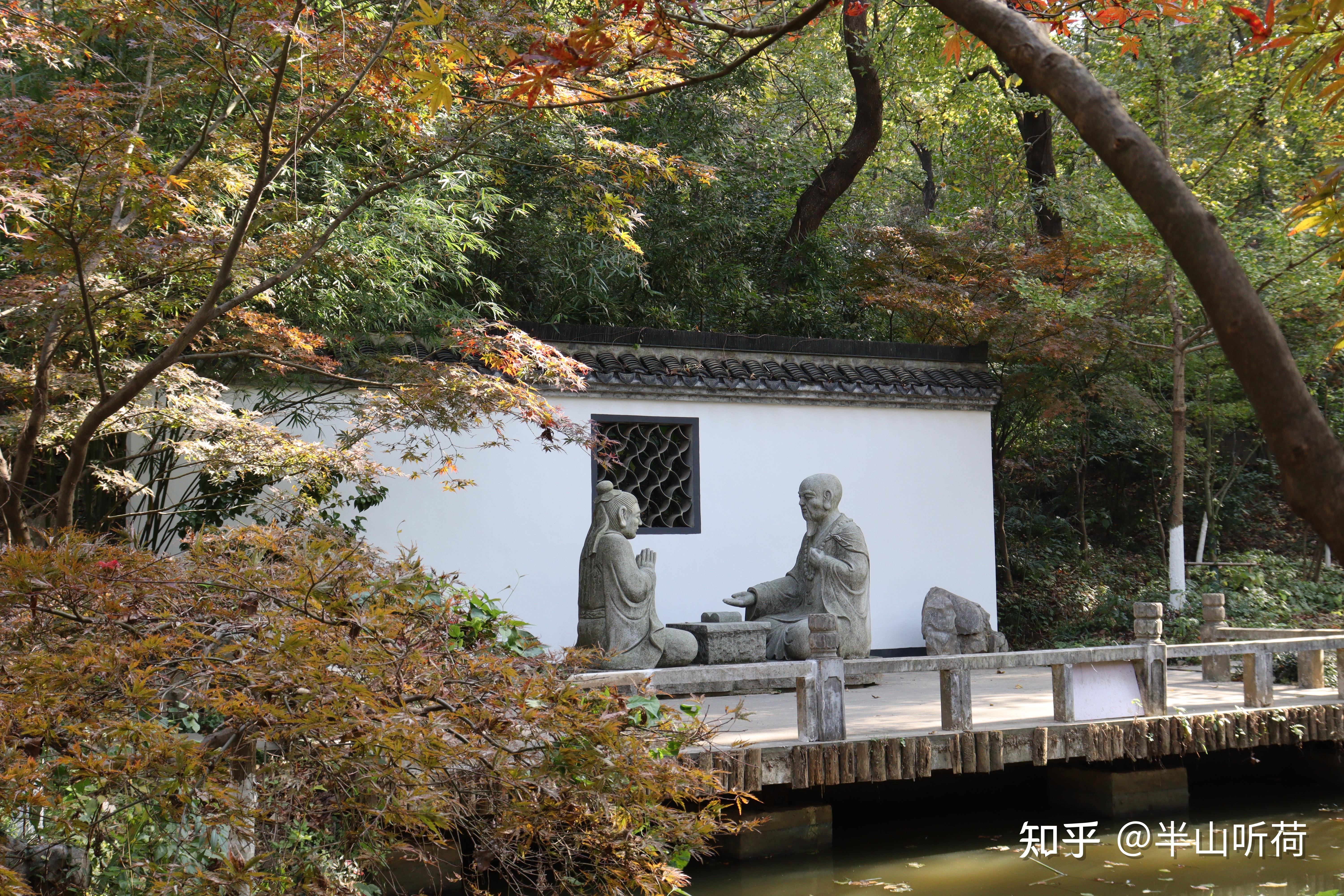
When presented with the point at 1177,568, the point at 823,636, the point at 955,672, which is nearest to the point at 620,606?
the point at 823,636

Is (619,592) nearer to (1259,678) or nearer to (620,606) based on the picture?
(620,606)

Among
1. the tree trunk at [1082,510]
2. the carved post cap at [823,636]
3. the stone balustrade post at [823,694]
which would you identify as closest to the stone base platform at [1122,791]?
the stone balustrade post at [823,694]

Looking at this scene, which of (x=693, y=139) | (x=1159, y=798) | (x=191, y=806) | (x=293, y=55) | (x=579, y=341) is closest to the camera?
(x=191, y=806)

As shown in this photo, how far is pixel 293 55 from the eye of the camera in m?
5.69

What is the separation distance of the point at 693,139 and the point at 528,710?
11.5 m

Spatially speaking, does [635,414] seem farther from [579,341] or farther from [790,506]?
[790,506]

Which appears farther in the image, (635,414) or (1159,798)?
(635,414)

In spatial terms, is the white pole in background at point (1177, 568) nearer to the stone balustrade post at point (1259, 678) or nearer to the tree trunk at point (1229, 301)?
the stone balustrade post at point (1259, 678)

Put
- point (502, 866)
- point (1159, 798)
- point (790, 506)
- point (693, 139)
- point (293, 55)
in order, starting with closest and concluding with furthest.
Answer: point (502, 866), point (293, 55), point (1159, 798), point (790, 506), point (693, 139)

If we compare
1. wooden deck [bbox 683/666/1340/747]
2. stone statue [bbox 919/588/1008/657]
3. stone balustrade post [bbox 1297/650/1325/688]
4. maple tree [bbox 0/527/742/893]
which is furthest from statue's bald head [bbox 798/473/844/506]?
maple tree [bbox 0/527/742/893]

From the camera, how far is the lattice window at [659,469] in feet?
33.5

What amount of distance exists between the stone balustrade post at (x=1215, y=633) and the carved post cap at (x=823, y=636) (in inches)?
187

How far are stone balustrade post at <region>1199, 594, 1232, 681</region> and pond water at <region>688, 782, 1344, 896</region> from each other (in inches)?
60.3

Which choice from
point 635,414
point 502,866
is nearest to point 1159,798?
point 635,414
